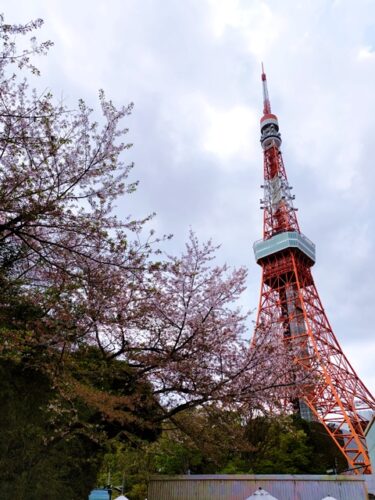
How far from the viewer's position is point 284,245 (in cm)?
2906

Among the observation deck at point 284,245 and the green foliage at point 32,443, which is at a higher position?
the observation deck at point 284,245

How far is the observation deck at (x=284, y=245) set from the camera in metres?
29.0

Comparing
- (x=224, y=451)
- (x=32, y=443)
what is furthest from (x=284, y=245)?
(x=32, y=443)

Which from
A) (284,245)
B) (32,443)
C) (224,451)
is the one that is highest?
(284,245)

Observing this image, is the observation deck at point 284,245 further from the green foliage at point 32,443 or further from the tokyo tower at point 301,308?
the green foliage at point 32,443

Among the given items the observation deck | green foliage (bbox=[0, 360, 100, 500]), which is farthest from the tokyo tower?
green foliage (bbox=[0, 360, 100, 500])

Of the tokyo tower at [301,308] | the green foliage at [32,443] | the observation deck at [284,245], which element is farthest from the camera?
the observation deck at [284,245]

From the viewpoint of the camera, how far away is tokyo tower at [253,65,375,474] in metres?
21.1

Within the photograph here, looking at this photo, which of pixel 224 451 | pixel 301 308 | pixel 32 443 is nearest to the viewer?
pixel 32 443

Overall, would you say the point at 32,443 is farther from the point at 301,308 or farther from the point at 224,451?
the point at 301,308

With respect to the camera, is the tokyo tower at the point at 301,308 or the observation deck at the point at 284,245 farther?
the observation deck at the point at 284,245

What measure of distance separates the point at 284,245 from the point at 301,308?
15.9 ft

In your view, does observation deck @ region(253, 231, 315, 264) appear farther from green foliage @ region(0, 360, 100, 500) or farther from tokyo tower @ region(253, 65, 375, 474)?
green foliage @ region(0, 360, 100, 500)

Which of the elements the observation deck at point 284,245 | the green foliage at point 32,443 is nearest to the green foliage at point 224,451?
the green foliage at point 32,443
